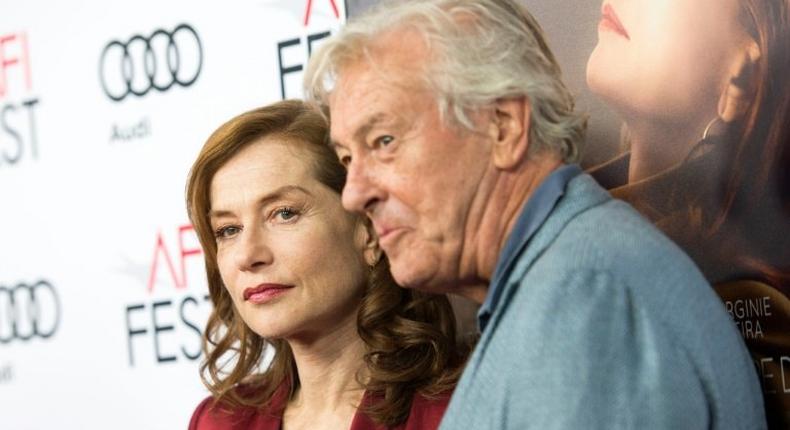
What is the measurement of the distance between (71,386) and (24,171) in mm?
452

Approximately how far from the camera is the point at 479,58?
1.48 metres

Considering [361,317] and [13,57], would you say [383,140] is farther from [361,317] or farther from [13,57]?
[13,57]

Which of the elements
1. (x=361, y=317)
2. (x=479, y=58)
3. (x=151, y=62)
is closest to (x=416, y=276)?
(x=479, y=58)

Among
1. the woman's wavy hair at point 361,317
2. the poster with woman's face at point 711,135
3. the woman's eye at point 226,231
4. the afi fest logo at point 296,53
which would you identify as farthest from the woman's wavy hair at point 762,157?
the afi fest logo at point 296,53

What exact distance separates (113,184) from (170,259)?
0.21m

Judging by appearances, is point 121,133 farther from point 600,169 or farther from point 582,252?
point 582,252

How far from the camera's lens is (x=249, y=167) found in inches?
77.5

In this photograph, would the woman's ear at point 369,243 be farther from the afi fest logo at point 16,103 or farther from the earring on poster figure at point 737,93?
the afi fest logo at point 16,103

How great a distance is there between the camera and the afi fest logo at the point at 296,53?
7.52ft

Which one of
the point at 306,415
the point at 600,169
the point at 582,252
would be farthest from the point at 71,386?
the point at 582,252

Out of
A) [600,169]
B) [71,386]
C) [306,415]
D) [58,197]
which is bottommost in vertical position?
[71,386]

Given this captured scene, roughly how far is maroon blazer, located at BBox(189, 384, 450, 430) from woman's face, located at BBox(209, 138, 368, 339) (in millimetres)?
152

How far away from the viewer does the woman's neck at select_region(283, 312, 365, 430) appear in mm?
1977

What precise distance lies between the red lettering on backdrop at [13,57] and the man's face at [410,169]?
1399 mm
